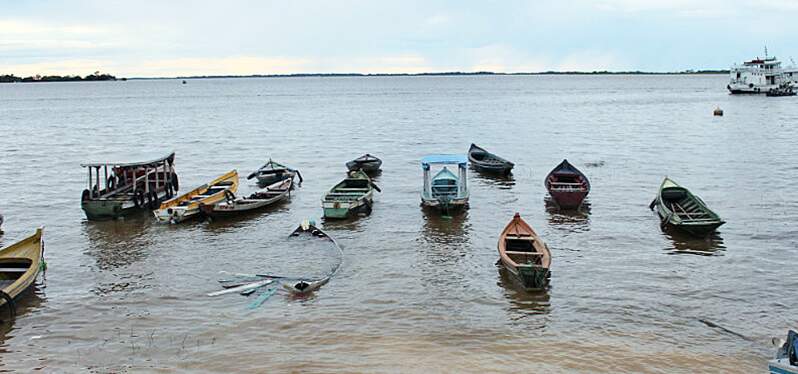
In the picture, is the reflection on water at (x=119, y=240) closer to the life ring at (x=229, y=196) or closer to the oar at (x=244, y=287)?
the life ring at (x=229, y=196)

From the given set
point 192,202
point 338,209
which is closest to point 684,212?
point 338,209

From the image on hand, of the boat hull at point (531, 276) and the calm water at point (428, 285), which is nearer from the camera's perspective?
the calm water at point (428, 285)

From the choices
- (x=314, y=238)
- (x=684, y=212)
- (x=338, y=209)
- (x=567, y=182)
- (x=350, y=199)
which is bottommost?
(x=314, y=238)

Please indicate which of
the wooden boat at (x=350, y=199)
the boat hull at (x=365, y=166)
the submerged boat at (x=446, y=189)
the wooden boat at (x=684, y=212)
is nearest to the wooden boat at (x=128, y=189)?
the wooden boat at (x=350, y=199)

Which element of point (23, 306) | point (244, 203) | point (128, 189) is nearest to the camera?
point (23, 306)

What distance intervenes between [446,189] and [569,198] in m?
5.56

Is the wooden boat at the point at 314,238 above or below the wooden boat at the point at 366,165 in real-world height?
below

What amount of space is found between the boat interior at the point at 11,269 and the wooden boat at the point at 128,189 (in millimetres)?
9859

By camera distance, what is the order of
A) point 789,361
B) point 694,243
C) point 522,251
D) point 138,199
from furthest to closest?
1. point 138,199
2. point 694,243
3. point 522,251
4. point 789,361

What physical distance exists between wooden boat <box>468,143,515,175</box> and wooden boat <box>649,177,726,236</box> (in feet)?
37.5

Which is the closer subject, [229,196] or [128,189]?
[229,196]

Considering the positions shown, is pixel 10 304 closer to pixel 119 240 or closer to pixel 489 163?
pixel 119 240

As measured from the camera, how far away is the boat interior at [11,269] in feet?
66.6

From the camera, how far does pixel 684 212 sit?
2844cm
